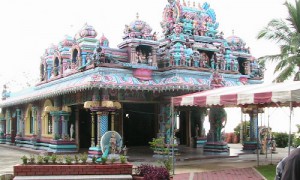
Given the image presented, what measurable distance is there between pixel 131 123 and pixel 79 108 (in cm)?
376

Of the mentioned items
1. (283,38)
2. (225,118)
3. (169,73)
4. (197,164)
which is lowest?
(197,164)

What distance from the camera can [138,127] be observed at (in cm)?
2488

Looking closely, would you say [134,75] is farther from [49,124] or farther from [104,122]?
[49,124]

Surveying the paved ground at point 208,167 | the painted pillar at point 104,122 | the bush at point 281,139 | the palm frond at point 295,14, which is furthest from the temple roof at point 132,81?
the bush at point 281,139

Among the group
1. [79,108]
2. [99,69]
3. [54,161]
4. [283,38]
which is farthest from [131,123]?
[54,161]

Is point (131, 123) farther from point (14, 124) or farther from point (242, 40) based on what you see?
point (14, 124)

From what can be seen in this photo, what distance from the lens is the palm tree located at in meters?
18.4

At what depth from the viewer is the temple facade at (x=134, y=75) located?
17.3 m

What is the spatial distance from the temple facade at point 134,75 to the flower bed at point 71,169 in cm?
625

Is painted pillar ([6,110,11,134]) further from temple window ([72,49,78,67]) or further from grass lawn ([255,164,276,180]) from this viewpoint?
grass lawn ([255,164,276,180])

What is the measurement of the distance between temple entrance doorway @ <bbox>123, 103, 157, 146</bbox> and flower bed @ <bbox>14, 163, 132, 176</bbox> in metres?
14.0

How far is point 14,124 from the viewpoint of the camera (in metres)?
30.2

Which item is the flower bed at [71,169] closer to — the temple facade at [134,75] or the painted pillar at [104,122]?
the temple facade at [134,75]

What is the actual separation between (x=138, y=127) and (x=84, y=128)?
126 inches
